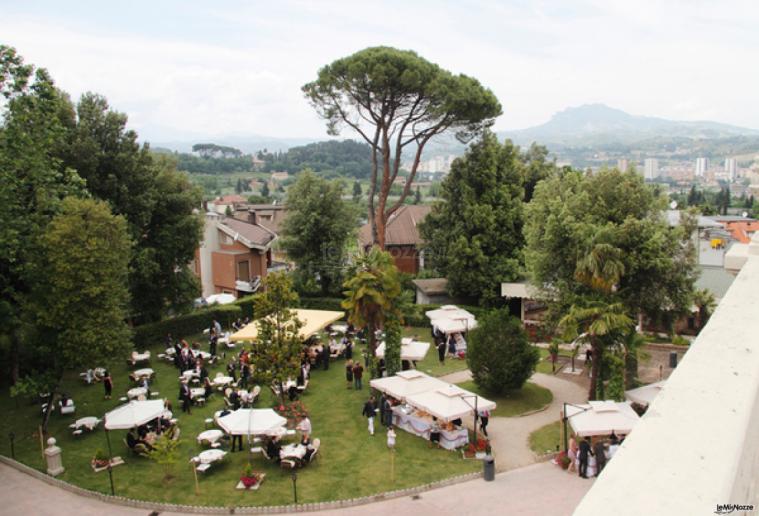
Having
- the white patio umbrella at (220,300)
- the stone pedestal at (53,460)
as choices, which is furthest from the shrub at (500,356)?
the white patio umbrella at (220,300)

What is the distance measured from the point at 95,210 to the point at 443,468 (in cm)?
1361

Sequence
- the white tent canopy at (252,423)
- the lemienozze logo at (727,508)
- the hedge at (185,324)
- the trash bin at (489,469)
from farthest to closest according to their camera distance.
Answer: the hedge at (185,324) < the white tent canopy at (252,423) < the trash bin at (489,469) < the lemienozze logo at (727,508)

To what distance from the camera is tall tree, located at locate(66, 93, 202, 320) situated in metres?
28.0

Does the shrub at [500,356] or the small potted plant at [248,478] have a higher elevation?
the shrub at [500,356]

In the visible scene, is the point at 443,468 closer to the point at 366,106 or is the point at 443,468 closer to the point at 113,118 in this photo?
the point at 113,118

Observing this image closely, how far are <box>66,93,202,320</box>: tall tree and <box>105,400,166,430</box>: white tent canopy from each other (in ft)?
30.2

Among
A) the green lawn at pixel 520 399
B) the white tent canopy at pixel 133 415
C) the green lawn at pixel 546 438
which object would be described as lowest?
Result: the green lawn at pixel 520 399

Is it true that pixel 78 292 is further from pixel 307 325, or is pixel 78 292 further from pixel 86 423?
pixel 307 325

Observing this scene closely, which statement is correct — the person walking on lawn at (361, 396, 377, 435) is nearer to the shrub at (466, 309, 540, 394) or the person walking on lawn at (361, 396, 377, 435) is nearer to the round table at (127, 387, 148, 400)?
the shrub at (466, 309, 540, 394)

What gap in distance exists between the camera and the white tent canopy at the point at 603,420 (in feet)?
54.3

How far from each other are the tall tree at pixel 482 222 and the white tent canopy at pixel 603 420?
56.3 feet

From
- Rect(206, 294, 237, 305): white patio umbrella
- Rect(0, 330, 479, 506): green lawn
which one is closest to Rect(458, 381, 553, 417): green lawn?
Rect(0, 330, 479, 506): green lawn

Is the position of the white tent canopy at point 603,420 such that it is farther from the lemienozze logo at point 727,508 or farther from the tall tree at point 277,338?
the lemienozze logo at point 727,508

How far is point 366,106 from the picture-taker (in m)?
36.6
